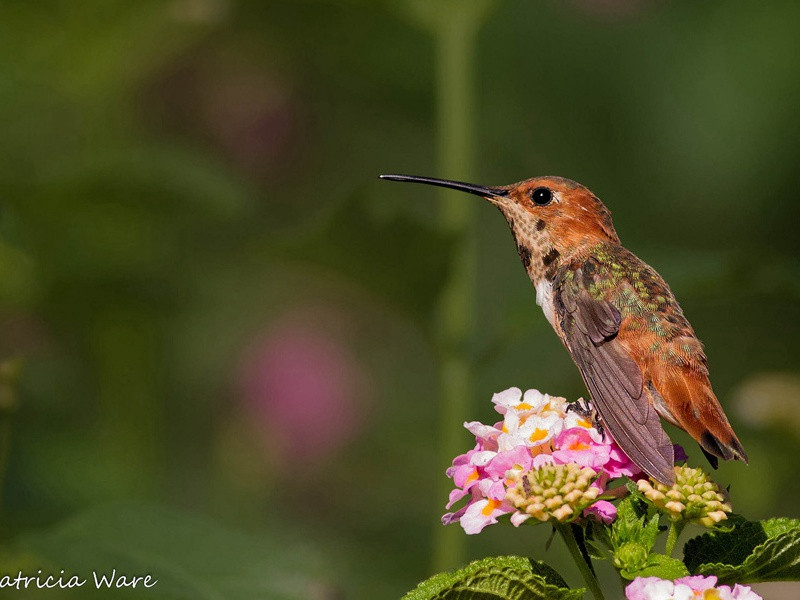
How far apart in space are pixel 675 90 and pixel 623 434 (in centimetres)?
302

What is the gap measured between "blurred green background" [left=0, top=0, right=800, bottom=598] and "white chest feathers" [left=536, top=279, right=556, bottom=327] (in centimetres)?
48

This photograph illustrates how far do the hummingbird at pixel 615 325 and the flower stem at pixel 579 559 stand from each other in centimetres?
11

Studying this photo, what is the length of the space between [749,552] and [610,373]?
33 cm

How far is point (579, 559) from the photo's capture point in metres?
1.37

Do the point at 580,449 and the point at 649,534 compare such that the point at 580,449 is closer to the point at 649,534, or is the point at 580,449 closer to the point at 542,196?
the point at 649,534

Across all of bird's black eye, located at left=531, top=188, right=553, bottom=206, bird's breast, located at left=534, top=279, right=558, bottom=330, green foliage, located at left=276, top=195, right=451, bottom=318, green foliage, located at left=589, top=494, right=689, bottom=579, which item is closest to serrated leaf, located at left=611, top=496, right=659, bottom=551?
green foliage, located at left=589, top=494, right=689, bottom=579

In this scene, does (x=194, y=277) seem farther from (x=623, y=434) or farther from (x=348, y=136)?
(x=623, y=434)

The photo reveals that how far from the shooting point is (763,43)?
4281 mm

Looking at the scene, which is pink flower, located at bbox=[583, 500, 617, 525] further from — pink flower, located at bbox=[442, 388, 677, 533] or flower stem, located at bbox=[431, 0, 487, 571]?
flower stem, located at bbox=[431, 0, 487, 571]

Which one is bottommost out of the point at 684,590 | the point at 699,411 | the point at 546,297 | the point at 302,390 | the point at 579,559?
the point at 684,590

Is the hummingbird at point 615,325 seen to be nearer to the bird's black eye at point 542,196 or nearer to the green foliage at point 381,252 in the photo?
the bird's black eye at point 542,196

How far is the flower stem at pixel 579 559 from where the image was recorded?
1331 millimetres

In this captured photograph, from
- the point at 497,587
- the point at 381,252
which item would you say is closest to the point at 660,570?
the point at 497,587

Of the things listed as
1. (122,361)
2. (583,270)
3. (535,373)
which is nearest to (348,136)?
(535,373)
